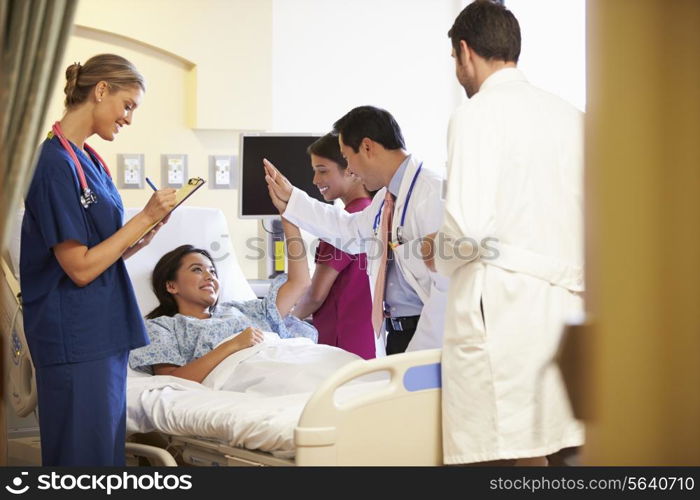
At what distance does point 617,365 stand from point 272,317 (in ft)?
7.59

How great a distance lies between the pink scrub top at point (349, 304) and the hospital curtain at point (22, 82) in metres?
2.01

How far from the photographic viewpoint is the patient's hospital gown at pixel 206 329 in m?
3.25

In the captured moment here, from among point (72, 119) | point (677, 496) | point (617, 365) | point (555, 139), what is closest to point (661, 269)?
point (617, 365)

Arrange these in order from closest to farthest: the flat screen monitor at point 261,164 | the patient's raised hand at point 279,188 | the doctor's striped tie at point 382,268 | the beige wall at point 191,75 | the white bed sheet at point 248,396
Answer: the white bed sheet at point 248,396 < the doctor's striped tie at point 382,268 < the patient's raised hand at point 279,188 < the flat screen monitor at point 261,164 < the beige wall at point 191,75

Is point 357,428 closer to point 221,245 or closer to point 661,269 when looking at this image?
point 661,269

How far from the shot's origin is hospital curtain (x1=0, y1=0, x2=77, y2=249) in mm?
1507

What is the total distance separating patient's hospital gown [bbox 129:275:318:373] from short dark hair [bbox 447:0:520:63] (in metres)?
1.42

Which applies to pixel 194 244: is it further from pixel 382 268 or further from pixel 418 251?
pixel 418 251

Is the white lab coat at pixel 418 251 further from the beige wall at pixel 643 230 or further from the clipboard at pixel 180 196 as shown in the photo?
the beige wall at pixel 643 230

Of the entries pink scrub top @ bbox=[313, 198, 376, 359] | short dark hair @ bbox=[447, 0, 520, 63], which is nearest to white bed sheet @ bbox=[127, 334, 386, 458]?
pink scrub top @ bbox=[313, 198, 376, 359]

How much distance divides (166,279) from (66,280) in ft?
3.61

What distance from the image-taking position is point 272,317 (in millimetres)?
3576

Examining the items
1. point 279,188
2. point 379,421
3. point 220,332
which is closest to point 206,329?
point 220,332

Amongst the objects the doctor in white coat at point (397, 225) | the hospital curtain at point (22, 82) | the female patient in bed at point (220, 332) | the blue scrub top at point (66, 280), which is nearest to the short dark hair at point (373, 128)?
the doctor in white coat at point (397, 225)
